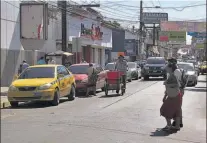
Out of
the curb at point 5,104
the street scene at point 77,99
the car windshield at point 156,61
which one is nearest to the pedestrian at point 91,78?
the street scene at point 77,99

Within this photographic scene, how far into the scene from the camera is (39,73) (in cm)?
1667

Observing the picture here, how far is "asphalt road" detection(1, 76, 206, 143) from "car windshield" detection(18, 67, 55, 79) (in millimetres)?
1066

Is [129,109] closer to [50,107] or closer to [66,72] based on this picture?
[50,107]

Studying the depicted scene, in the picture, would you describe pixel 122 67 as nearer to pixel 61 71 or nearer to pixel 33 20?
pixel 61 71

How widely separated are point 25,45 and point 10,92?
11663 mm

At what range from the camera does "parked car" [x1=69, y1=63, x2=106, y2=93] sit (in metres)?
20.0

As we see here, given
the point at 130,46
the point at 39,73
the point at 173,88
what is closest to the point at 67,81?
the point at 39,73

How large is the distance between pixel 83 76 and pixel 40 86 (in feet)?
16.1

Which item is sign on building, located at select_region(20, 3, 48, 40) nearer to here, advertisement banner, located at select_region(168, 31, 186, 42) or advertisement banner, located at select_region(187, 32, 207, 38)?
advertisement banner, located at select_region(187, 32, 207, 38)

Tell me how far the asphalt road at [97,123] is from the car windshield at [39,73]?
107 centimetres

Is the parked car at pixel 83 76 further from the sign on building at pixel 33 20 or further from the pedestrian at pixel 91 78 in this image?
the sign on building at pixel 33 20

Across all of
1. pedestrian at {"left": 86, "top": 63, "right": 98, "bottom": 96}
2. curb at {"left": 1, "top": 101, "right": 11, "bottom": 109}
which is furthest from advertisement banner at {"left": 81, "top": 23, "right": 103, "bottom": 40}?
curb at {"left": 1, "top": 101, "right": 11, "bottom": 109}

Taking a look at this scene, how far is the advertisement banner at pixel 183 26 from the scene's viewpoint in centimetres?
6838

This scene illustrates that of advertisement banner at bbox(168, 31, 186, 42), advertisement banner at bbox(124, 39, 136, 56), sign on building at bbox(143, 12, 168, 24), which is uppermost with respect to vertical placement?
sign on building at bbox(143, 12, 168, 24)
